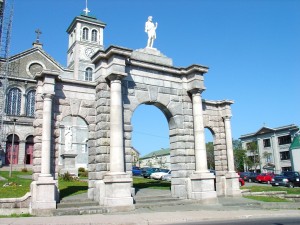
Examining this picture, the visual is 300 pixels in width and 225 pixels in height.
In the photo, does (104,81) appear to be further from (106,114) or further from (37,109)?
(37,109)

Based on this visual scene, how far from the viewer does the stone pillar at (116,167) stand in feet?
43.6

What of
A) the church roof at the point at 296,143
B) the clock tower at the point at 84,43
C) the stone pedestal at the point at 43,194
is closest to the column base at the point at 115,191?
the stone pedestal at the point at 43,194

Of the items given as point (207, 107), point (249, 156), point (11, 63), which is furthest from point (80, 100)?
point (249, 156)

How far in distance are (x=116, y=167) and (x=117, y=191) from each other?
105 centimetres

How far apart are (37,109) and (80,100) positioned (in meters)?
2.08

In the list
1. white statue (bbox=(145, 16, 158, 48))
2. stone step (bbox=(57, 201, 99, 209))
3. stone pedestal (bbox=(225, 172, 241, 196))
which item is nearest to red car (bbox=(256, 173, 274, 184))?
stone pedestal (bbox=(225, 172, 241, 196))

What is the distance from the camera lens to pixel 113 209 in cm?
1298

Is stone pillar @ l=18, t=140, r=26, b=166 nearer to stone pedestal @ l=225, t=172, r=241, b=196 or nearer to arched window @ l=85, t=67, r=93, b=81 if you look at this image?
arched window @ l=85, t=67, r=93, b=81

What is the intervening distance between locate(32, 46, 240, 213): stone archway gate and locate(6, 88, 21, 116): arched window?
2802 centimetres

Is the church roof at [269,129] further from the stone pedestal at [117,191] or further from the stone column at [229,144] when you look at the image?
the stone pedestal at [117,191]

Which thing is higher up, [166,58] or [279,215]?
[166,58]

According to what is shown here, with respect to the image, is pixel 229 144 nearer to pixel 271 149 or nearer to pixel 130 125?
pixel 130 125

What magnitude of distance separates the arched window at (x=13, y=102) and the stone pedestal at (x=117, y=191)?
3091 cm

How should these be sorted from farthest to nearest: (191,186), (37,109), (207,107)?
1. (207,107)
2. (191,186)
3. (37,109)
